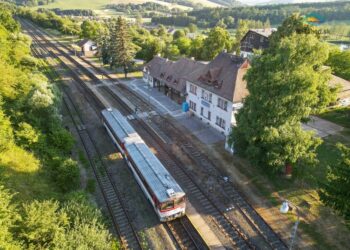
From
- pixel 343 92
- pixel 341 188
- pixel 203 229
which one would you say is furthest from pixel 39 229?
pixel 343 92

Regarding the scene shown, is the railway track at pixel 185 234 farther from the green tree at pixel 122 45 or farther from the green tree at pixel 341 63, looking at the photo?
the green tree at pixel 122 45

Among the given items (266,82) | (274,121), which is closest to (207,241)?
(274,121)

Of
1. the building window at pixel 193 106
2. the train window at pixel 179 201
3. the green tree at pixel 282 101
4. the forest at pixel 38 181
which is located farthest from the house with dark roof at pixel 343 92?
the forest at pixel 38 181

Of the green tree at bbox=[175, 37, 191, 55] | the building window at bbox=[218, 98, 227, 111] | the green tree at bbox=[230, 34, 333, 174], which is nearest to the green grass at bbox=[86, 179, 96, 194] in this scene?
the green tree at bbox=[230, 34, 333, 174]

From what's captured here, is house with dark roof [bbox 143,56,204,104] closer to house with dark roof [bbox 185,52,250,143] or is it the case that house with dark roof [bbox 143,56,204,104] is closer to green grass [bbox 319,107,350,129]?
house with dark roof [bbox 185,52,250,143]

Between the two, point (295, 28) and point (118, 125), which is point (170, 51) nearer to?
point (295, 28)

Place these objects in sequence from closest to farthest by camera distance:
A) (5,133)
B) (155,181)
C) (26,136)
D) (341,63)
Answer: (155,181) → (5,133) → (26,136) → (341,63)
